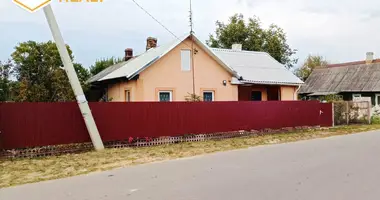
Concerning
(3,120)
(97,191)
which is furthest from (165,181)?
(3,120)

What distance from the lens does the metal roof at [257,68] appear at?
77.7 feet

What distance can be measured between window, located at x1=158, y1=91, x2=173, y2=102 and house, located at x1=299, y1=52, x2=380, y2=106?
2295 centimetres

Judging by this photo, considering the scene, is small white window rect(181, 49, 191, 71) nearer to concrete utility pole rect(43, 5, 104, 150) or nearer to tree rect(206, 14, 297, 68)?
concrete utility pole rect(43, 5, 104, 150)

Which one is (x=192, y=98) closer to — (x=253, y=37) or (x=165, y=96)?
(x=165, y=96)

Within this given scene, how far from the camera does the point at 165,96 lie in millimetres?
20719

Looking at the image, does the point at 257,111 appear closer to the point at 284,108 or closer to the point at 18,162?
the point at 284,108

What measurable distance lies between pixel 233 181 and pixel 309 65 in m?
62.0

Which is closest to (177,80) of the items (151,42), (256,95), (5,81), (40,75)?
(256,95)

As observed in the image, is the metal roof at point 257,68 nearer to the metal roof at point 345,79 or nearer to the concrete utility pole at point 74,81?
the concrete utility pole at point 74,81

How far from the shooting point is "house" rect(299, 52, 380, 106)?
120ft

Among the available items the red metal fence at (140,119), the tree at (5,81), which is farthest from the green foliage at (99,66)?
the red metal fence at (140,119)

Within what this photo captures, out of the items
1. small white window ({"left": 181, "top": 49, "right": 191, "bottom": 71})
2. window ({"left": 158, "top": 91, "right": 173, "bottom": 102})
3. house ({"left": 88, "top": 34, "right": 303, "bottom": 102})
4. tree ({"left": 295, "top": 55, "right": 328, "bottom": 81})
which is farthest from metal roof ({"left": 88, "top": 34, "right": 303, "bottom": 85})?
tree ({"left": 295, "top": 55, "right": 328, "bottom": 81})

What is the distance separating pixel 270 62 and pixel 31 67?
51.0 feet

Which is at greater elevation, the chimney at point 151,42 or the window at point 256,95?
the chimney at point 151,42
